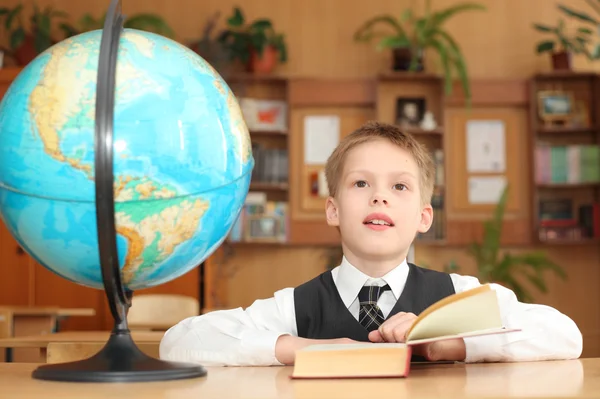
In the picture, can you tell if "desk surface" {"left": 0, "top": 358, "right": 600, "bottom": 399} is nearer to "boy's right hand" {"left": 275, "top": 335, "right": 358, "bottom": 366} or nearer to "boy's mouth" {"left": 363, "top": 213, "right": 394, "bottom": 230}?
"boy's right hand" {"left": 275, "top": 335, "right": 358, "bottom": 366}

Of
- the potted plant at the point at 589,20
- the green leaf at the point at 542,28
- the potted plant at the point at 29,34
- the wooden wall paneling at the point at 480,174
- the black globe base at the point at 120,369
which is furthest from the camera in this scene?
the wooden wall paneling at the point at 480,174

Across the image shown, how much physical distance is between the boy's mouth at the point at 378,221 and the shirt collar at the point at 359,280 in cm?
10

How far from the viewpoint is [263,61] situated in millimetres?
7805

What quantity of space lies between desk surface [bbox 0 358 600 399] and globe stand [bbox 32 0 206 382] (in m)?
0.03

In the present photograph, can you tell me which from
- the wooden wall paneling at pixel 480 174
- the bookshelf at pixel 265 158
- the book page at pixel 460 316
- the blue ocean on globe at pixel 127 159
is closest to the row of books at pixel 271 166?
the bookshelf at pixel 265 158

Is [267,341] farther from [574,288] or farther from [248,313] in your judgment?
[574,288]

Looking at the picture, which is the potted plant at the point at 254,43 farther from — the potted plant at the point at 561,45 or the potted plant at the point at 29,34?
the potted plant at the point at 561,45

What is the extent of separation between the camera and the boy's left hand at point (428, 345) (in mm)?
1532

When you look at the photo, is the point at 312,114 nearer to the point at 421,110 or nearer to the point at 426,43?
the point at 421,110

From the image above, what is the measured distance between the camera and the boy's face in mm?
1841

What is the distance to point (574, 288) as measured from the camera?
7809 millimetres

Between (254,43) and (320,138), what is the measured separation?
1011 mm

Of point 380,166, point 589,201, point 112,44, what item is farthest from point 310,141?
point 112,44

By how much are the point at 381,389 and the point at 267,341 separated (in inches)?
20.1
